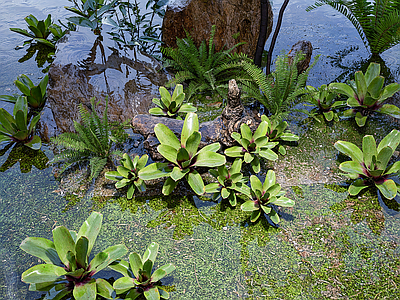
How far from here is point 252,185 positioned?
2973mm

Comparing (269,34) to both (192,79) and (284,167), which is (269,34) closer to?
(192,79)

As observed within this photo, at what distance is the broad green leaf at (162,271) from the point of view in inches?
91.4

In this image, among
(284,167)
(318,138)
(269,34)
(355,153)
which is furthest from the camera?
(269,34)

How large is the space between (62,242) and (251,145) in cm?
208

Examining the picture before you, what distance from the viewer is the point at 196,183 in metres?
2.96

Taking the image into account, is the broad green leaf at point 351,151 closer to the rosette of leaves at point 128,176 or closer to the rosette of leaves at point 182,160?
the rosette of leaves at point 182,160

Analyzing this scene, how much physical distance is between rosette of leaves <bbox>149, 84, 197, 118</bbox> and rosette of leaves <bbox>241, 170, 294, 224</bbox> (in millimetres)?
1420

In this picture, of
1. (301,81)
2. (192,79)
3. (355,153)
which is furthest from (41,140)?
(355,153)

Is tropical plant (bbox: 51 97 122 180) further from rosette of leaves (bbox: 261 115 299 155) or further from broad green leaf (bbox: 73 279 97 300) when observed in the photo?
rosette of leaves (bbox: 261 115 299 155)

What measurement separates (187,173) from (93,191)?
1.06 meters

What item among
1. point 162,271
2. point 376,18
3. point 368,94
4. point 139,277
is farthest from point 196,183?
point 376,18

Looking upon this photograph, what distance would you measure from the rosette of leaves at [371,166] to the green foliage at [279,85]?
931mm

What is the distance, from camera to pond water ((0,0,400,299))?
245 cm

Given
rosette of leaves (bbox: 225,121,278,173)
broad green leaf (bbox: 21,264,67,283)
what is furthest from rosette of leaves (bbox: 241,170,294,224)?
broad green leaf (bbox: 21,264,67,283)
